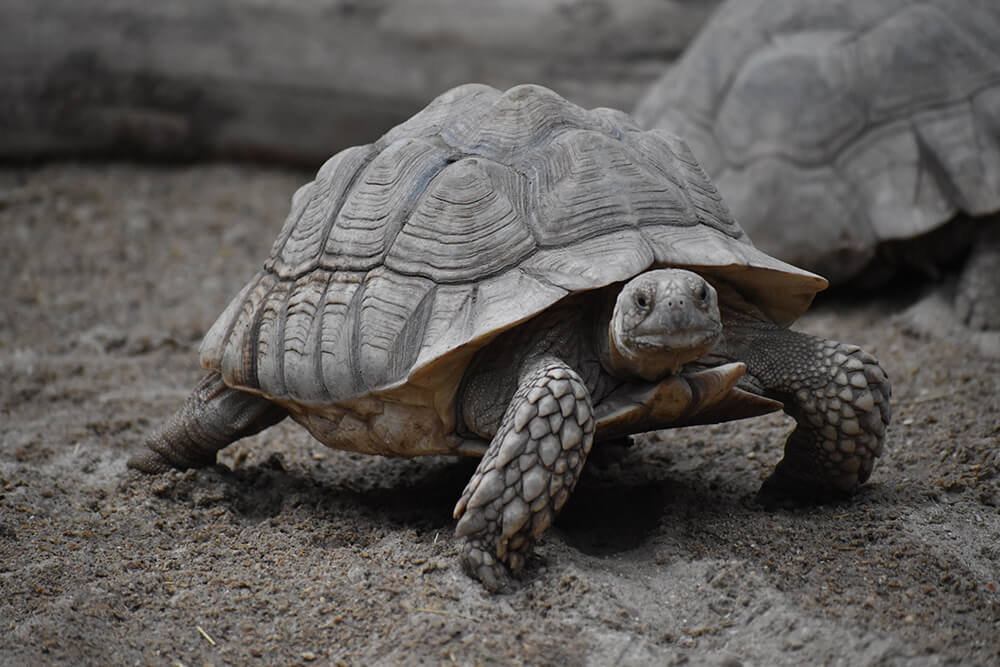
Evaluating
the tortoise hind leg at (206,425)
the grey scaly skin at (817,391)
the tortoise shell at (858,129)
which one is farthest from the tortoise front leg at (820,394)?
the tortoise shell at (858,129)

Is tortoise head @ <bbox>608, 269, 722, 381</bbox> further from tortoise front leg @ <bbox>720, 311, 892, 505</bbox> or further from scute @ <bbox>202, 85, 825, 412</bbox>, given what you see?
tortoise front leg @ <bbox>720, 311, 892, 505</bbox>

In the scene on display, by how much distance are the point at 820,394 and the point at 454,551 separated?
1128mm

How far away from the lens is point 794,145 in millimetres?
5055

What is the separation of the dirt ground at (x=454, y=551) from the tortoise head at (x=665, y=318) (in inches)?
22.5

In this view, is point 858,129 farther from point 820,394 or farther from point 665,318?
point 665,318

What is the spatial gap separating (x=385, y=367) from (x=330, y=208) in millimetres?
682

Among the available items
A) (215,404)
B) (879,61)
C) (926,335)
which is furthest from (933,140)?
(215,404)

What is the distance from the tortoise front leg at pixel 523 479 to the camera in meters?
2.44

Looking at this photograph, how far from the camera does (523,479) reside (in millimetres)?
2438

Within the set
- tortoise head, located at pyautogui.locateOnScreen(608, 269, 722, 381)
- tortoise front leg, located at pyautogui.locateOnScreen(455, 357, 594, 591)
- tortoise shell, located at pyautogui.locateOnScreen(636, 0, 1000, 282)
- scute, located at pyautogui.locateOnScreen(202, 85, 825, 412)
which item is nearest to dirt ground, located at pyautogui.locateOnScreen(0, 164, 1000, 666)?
tortoise front leg, located at pyautogui.locateOnScreen(455, 357, 594, 591)

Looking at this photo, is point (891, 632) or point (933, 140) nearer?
point (891, 632)

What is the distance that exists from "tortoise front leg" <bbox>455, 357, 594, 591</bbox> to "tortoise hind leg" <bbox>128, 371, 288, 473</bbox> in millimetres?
1086

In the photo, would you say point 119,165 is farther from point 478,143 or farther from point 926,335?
point 926,335

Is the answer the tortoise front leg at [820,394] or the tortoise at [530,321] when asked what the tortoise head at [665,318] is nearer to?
the tortoise at [530,321]
